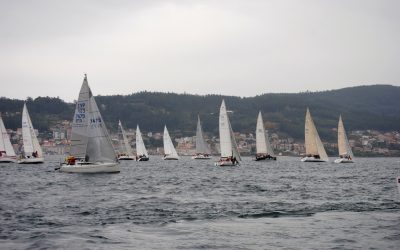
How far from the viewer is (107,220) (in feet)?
74.1

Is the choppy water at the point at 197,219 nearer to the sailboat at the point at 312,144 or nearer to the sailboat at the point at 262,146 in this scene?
the sailboat at the point at 262,146

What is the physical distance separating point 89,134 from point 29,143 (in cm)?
3446

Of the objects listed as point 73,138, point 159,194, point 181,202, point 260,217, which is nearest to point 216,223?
point 260,217

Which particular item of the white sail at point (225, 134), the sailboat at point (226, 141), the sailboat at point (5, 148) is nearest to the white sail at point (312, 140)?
the sailboat at point (226, 141)

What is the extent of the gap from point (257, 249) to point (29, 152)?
236 ft

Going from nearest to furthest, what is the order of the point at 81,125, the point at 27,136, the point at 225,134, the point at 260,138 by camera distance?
the point at 81,125 < the point at 225,134 < the point at 27,136 < the point at 260,138

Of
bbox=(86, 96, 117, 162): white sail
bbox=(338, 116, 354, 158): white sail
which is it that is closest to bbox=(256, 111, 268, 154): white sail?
bbox=(338, 116, 354, 158): white sail

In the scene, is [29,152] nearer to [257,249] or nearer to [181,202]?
[181,202]

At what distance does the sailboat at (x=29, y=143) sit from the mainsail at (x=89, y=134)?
31243 millimetres

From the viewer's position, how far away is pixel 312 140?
101938mm

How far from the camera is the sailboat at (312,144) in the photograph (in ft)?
332

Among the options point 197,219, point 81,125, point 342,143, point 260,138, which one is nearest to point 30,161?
point 81,125

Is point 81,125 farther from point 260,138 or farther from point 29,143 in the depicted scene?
point 260,138

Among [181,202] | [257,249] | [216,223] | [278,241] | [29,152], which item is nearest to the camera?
[257,249]
